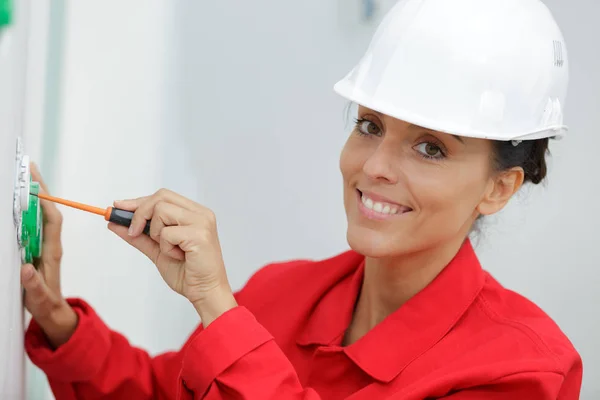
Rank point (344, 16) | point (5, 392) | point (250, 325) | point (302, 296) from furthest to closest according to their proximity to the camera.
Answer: point (344, 16) < point (302, 296) < point (250, 325) < point (5, 392)

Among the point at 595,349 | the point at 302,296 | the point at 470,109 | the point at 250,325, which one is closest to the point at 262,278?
the point at 302,296

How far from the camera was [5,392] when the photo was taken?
815mm

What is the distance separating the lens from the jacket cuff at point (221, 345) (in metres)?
0.90

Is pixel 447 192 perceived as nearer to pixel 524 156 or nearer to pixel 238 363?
pixel 524 156

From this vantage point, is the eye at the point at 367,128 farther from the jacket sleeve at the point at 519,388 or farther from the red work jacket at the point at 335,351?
the jacket sleeve at the point at 519,388

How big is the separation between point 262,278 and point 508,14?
508 millimetres

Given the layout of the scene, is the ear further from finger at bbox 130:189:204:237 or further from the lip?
finger at bbox 130:189:204:237

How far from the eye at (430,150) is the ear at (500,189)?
9 cm

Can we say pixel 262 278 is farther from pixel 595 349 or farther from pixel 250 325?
pixel 595 349

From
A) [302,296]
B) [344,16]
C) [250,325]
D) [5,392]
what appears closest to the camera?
[5,392]

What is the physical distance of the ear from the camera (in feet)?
3.34

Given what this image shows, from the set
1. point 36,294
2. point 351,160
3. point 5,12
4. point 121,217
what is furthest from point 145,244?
point 5,12

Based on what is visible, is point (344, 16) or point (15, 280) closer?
point (15, 280)

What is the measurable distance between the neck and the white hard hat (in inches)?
7.6
